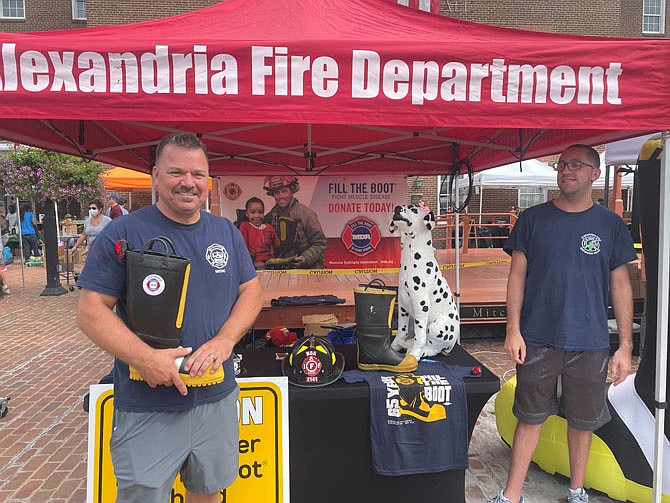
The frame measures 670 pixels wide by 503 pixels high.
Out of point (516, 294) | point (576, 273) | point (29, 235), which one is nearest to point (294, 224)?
point (516, 294)

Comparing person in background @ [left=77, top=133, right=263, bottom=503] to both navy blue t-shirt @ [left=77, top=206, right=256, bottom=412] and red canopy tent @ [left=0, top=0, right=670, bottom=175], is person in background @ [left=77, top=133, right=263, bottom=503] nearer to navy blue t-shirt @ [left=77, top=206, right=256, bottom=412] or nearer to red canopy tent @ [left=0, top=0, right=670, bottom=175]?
navy blue t-shirt @ [left=77, top=206, right=256, bottom=412]

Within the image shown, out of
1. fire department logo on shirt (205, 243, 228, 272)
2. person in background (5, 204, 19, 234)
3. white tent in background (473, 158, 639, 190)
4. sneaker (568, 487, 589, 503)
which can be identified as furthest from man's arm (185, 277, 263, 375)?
person in background (5, 204, 19, 234)

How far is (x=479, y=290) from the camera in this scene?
23.2 ft

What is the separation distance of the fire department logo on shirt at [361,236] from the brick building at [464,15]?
854 cm

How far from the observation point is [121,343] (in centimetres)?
162

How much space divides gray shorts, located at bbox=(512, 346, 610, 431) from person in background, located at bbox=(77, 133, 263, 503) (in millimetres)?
1620

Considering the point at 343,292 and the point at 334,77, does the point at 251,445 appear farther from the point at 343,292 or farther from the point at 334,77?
the point at 343,292

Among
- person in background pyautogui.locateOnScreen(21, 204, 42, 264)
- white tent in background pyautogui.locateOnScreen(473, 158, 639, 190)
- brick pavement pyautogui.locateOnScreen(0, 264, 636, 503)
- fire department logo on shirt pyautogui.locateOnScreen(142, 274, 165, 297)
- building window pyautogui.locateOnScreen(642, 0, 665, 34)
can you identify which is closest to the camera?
fire department logo on shirt pyautogui.locateOnScreen(142, 274, 165, 297)

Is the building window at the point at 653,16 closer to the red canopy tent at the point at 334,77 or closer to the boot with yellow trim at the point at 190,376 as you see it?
the red canopy tent at the point at 334,77

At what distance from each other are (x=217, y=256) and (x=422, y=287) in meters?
1.38

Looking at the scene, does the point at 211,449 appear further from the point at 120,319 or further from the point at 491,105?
the point at 491,105

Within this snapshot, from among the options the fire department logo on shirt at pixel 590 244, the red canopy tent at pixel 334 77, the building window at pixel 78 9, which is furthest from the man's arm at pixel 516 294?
the building window at pixel 78 9

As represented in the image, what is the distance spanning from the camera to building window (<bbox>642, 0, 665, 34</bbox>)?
68.6 ft

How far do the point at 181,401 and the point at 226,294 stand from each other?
0.42m
